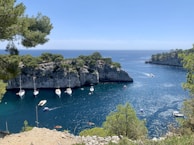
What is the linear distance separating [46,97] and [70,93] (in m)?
7.79

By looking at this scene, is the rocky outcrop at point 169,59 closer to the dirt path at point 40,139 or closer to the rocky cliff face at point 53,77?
the rocky cliff face at point 53,77

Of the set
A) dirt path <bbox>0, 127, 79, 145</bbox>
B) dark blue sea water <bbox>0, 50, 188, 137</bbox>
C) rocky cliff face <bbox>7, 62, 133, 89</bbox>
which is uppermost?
dirt path <bbox>0, 127, 79, 145</bbox>

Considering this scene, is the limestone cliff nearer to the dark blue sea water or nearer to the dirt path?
the dark blue sea water

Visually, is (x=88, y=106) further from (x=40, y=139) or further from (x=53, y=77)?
(x=40, y=139)

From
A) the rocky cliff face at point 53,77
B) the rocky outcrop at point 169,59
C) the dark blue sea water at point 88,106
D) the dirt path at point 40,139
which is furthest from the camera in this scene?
the rocky outcrop at point 169,59

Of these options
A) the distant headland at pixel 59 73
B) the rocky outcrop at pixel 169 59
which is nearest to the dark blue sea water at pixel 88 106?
the distant headland at pixel 59 73

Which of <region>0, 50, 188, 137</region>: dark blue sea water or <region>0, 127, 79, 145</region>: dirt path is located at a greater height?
<region>0, 127, 79, 145</region>: dirt path

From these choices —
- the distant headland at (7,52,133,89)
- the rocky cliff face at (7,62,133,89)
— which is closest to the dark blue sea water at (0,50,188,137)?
the rocky cliff face at (7,62,133,89)

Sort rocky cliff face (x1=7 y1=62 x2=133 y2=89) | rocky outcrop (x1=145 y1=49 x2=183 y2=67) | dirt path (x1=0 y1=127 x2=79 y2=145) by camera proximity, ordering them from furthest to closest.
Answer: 1. rocky outcrop (x1=145 y1=49 x2=183 y2=67)
2. rocky cliff face (x1=7 y1=62 x2=133 y2=89)
3. dirt path (x1=0 y1=127 x2=79 y2=145)


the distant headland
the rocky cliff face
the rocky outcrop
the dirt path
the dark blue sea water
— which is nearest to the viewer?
the dirt path

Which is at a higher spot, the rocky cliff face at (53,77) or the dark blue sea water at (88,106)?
the rocky cliff face at (53,77)

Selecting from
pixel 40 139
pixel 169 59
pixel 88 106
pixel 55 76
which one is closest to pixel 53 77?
pixel 55 76

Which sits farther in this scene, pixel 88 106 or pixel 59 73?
pixel 59 73

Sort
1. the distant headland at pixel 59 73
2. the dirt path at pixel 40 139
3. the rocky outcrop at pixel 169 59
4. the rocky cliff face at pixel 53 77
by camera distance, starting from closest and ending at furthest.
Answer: the dirt path at pixel 40 139, the rocky cliff face at pixel 53 77, the distant headland at pixel 59 73, the rocky outcrop at pixel 169 59
